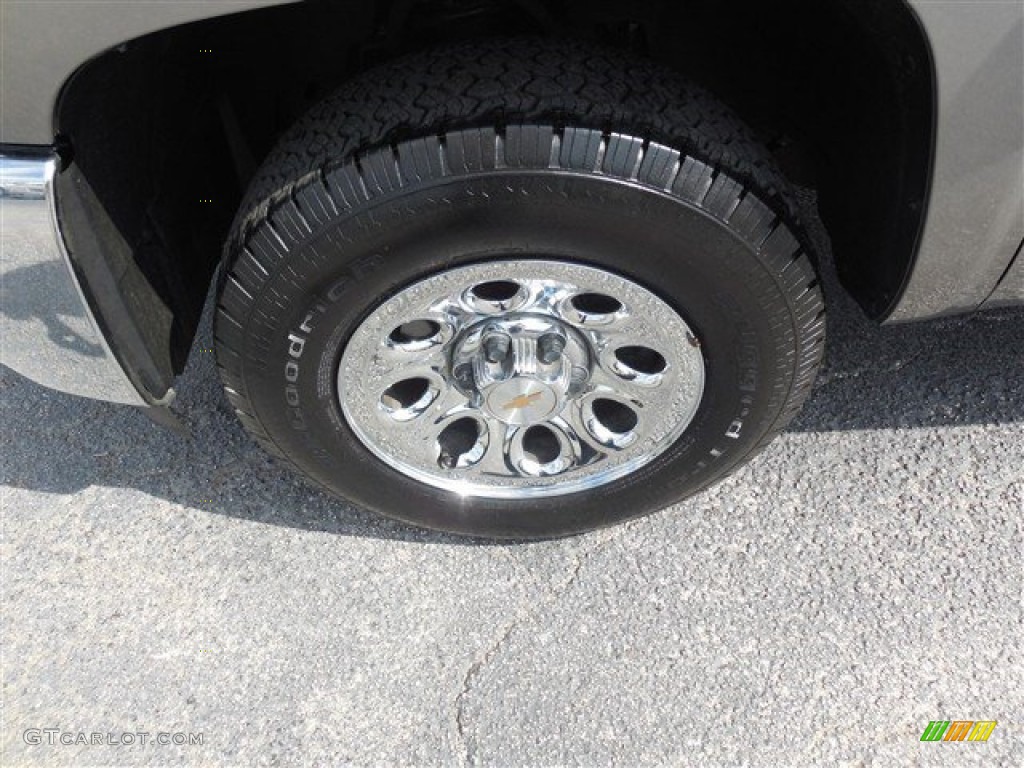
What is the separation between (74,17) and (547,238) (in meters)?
0.81

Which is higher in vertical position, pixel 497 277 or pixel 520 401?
pixel 497 277

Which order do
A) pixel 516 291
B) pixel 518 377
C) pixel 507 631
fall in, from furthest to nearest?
1. pixel 507 631
2. pixel 518 377
3. pixel 516 291

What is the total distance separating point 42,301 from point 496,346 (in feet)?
2.82

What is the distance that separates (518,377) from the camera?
200cm

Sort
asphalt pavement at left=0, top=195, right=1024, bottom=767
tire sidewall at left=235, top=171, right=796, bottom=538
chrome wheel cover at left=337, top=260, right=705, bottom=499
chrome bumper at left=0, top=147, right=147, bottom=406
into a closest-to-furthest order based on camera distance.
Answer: chrome bumper at left=0, top=147, right=147, bottom=406
tire sidewall at left=235, top=171, right=796, bottom=538
chrome wheel cover at left=337, top=260, right=705, bottom=499
asphalt pavement at left=0, top=195, right=1024, bottom=767

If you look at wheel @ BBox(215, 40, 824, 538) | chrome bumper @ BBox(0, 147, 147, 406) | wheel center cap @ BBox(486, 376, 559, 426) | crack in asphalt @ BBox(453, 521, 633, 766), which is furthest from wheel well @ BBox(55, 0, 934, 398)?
crack in asphalt @ BBox(453, 521, 633, 766)

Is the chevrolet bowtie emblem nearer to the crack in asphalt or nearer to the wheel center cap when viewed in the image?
the wheel center cap
